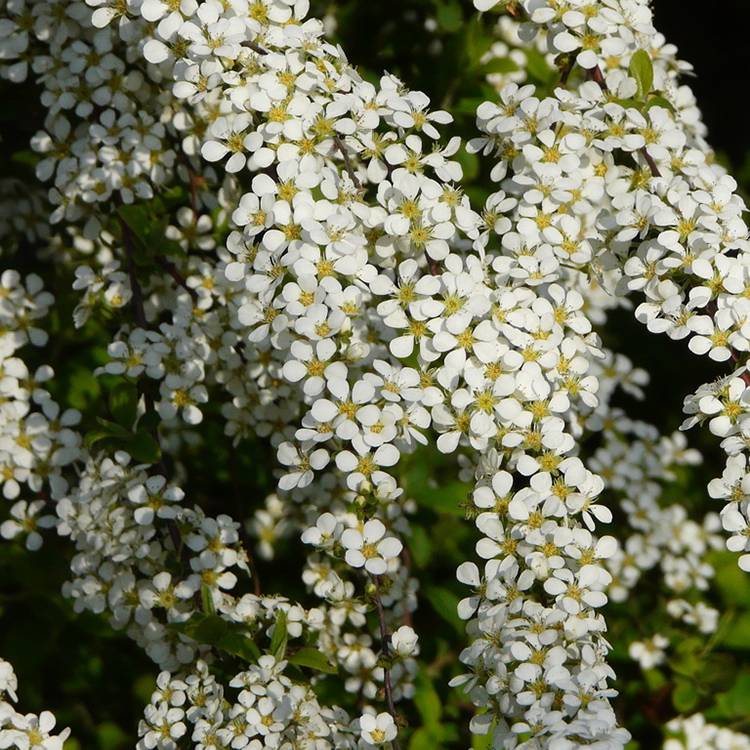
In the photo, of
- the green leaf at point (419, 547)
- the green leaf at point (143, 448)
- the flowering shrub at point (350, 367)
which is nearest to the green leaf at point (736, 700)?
the flowering shrub at point (350, 367)

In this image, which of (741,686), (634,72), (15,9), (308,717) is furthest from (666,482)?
(15,9)

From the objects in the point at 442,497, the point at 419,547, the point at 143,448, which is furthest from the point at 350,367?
the point at 419,547

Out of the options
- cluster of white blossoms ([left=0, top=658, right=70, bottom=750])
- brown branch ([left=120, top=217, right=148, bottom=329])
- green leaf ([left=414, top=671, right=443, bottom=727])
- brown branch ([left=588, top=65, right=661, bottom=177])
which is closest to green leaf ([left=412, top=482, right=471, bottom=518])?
green leaf ([left=414, top=671, right=443, bottom=727])

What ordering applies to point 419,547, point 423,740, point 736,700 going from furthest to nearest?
point 736,700
point 419,547
point 423,740

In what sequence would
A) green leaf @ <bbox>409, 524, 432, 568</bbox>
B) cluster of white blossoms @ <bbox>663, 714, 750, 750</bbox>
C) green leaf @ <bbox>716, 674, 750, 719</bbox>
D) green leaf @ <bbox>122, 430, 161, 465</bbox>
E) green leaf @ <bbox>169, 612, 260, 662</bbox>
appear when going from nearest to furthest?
green leaf @ <bbox>169, 612, 260, 662</bbox>
green leaf @ <bbox>122, 430, 161, 465</bbox>
green leaf @ <bbox>409, 524, 432, 568</bbox>
cluster of white blossoms @ <bbox>663, 714, 750, 750</bbox>
green leaf @ <bbox>716, 674, 750, 719</bbox>

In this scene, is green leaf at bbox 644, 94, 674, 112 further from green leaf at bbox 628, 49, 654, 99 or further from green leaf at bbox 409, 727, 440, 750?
green leaf at bbox 409, 727, 440, 750

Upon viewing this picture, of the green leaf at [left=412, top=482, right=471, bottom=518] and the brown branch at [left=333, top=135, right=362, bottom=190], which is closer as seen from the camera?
the brown branch at [left=333, top=135, right=362, bottom=190]

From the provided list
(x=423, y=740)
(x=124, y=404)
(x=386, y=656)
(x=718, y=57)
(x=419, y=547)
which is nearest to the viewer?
(x=386, y=656)

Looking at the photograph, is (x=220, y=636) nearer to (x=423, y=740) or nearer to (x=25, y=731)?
(x=25, y=731)
